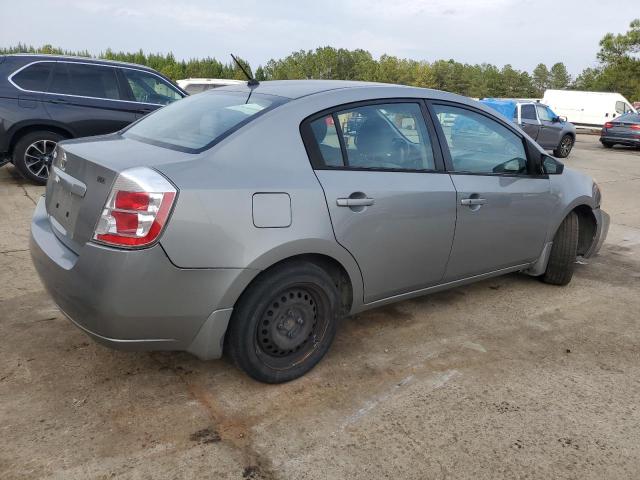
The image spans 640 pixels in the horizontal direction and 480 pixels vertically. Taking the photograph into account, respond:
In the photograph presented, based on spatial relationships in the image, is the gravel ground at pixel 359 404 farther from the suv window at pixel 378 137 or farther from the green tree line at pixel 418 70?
the green tree line at pixel 418 70

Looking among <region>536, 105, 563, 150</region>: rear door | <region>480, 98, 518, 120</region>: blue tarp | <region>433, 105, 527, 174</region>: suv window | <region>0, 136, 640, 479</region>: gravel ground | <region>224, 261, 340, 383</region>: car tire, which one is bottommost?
<region>0, 136, 640, 479</region>: gravel ground

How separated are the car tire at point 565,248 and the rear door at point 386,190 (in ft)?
4.69

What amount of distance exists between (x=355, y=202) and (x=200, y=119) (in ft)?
3.25

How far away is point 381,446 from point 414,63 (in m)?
67.1

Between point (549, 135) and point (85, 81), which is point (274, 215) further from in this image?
point (549, 135)

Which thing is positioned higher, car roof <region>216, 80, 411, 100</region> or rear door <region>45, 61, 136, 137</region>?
car roof <region>216, 80, 411, 100</region>

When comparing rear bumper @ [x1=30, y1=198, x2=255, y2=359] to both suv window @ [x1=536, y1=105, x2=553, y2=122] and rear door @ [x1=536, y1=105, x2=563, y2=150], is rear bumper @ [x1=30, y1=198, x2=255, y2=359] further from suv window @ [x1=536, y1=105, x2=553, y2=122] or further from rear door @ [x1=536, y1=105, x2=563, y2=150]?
suv window @ [x1=536, y1=105, x2=553, y2=122]

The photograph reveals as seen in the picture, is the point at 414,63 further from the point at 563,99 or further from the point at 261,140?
the point at 261,140

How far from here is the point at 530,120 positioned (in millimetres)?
15797

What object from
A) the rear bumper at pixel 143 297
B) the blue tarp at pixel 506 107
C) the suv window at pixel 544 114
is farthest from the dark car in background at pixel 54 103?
the suv window at pixel 544 114

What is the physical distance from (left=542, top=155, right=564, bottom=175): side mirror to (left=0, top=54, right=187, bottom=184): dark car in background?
5.82 meters

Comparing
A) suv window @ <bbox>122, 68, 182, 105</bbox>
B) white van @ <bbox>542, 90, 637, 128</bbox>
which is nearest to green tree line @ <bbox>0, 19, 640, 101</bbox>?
white van @ <bbox>542, 90, 637, 128</bbox>

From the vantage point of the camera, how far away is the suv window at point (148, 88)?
25.8 ft

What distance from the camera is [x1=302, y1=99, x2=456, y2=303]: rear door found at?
2867 mm
